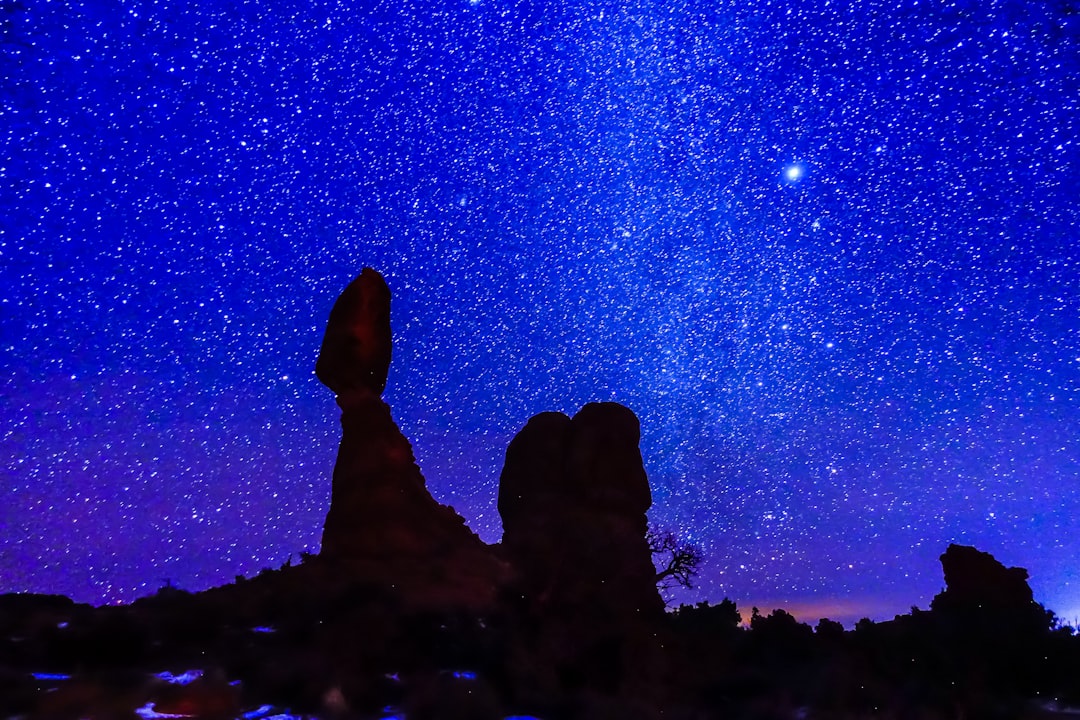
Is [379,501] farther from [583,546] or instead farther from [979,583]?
[979,583]

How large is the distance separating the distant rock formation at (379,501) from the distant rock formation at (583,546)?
96.1 inches

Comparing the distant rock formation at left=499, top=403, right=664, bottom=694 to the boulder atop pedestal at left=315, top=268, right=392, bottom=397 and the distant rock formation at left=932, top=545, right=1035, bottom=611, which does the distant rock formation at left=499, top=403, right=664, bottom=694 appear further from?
the distant rock formation at left=932, top=545, right=1035, bottom=611

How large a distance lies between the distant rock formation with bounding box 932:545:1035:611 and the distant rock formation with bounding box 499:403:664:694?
47.5 feet

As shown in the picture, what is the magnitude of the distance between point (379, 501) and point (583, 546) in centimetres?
867

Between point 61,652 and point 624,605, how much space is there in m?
16.5

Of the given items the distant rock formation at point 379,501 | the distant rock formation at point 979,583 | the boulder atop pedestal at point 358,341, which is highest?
the boulder atop pedestal at point 358,341

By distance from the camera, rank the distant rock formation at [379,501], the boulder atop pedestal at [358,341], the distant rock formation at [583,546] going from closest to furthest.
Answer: the distant rock formation at [583,546] → the distant rock formation at [379,501] → the boulder atop pedestal at [358,341]

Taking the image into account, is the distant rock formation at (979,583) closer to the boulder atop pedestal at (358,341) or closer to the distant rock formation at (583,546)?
the distant rock formation at (583,546)

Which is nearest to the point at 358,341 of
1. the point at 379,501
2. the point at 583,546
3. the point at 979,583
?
the point at 379,501

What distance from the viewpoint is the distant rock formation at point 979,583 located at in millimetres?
32375

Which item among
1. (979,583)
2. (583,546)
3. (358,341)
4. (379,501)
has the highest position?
(358,341)

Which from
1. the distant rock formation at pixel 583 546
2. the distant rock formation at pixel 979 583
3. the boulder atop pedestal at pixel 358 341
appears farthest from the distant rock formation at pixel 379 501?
the distant rock formation at pixel 979 583

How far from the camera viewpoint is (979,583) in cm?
3362

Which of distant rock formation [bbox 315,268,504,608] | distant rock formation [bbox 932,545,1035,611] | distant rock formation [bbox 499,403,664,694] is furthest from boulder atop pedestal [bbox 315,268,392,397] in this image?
distant rock formation [bbox 932,545,1035,611]
